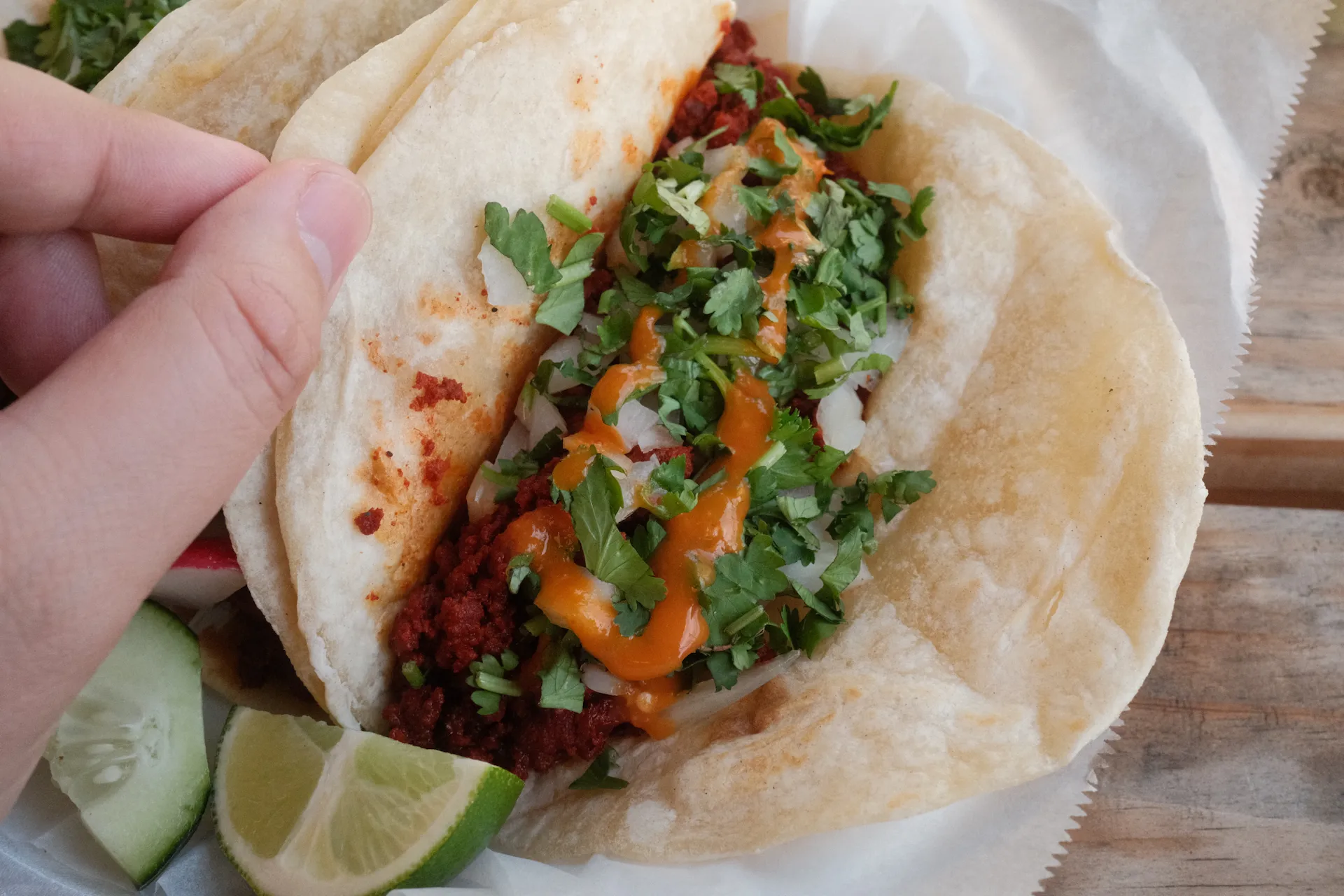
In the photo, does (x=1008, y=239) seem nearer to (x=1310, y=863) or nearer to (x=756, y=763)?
(x=756, y=763)

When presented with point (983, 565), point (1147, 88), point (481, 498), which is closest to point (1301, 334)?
point (1147, 88)

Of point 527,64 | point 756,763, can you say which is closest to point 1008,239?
point 527,64

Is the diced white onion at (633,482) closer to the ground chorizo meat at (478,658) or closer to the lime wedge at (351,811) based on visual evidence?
the ground chorizo meat at (478,658)

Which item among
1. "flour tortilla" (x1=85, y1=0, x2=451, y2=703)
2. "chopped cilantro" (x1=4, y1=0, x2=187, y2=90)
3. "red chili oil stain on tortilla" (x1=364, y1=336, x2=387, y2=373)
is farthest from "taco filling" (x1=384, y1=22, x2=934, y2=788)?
"chopped cilantro" (x1=4, y1=0, x2=187, y2=90)

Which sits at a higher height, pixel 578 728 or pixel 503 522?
pixel 503 522

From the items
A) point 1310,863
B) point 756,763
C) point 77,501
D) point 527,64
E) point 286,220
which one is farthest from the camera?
point 1310,863

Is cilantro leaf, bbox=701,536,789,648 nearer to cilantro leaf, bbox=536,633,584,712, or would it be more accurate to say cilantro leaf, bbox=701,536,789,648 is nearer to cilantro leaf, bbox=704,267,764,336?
cilantro leaf, bbox=536,633,584,712

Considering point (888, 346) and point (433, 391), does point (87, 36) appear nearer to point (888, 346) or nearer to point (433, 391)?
point (433, 391)

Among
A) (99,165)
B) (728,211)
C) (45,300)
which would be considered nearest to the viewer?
(99,165)
